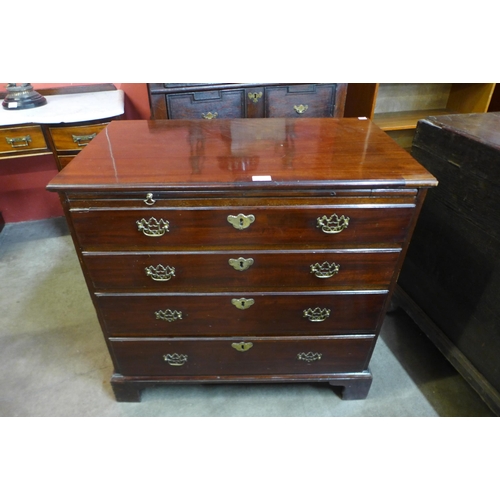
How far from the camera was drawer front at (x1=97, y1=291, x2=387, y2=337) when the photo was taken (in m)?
1.15

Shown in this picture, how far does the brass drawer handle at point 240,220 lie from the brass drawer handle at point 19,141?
4.41ft

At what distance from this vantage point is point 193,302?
116 cm

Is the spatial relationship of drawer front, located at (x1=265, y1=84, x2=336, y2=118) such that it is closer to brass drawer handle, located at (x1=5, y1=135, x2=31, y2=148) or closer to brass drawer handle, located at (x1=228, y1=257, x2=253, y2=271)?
brass drawer handle, located at (x1=228, y1=257, x2=253, y2=271)

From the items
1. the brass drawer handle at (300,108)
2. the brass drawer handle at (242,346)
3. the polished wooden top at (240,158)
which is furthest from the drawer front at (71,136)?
the brass drawer handle at (242,346)

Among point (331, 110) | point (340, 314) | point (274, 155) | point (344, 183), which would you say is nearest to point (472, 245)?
point (340, 314)

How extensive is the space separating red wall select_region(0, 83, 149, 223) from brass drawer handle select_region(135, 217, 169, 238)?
138cm

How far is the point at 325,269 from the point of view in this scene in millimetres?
1084

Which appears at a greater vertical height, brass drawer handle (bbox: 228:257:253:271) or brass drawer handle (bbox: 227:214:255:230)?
brass drawer handle (bbox: 227:214:255:230)

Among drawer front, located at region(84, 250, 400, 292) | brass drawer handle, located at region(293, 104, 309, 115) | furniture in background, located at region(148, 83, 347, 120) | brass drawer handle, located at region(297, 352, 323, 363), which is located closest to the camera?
drawer front, located at region(84, 250, 400, 292)

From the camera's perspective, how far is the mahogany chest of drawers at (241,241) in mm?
949

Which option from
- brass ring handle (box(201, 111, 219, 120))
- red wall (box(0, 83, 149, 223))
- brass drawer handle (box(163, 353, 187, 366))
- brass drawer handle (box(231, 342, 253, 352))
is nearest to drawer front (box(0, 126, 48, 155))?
red wall (box(0, 83, 149, 223))

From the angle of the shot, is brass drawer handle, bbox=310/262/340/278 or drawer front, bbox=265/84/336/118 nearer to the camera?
brass drawer handle, bbox=310/262/340/278

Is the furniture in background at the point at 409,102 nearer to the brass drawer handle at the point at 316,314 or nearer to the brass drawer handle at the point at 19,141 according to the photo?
the brass drawer handle at the point at 316,314

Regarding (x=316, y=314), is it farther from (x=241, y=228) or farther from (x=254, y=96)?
→ (x=254, y=96)
